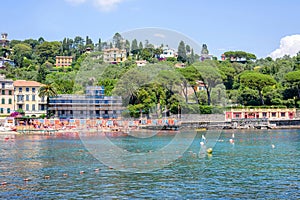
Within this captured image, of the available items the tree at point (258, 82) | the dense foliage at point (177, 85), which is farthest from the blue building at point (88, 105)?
the tree at point (258, 82)

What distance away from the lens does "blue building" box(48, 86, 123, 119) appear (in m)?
90.1

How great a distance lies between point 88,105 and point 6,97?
16.3m

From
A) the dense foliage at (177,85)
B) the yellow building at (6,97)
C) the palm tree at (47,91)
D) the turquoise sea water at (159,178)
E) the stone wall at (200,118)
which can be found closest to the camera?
the turquoise sea water at (159,178)

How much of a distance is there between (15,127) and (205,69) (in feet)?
133

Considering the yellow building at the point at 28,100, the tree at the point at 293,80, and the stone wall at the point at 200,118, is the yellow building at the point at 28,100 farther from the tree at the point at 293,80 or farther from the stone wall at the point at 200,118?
the tree at the point at 293,80

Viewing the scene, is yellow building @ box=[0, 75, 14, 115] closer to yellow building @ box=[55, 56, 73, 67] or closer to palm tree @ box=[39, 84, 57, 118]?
palm tree @ box=[39, 84, 57, 118]

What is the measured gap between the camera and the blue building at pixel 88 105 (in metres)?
90.1

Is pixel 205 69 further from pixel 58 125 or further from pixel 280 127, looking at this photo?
pixel 58 125

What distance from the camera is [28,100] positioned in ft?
317

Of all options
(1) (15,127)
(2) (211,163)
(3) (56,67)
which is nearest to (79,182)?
(2) (211,163)

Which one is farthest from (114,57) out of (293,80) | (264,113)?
(293,80)

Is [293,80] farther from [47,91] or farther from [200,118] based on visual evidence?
[47,91]

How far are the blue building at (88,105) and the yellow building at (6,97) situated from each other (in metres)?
7.83

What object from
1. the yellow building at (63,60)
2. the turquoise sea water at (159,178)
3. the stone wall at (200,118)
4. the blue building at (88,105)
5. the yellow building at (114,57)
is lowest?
the turquoise sea water at (159,178)
